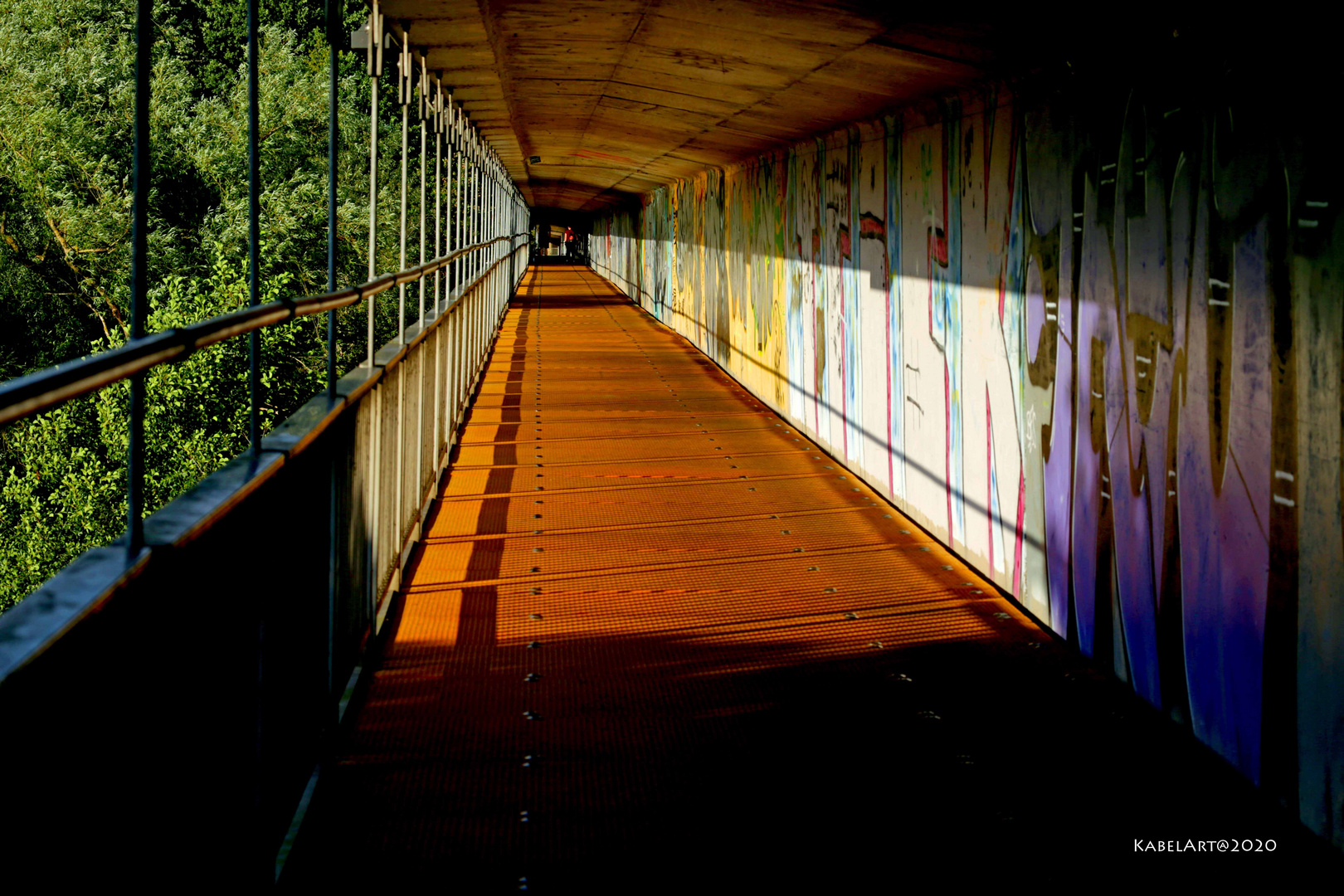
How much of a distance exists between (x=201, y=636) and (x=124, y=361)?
575 mm

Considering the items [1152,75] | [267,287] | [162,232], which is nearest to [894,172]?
[1152,75]

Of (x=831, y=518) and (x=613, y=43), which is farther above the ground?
(x=613, y=43)

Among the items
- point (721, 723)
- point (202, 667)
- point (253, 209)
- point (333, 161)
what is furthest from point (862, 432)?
point (202, 667)

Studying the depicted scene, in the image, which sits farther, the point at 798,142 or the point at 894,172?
the point at 798,142

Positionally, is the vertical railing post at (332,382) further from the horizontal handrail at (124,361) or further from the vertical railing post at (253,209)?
the horizontal handrail at (124,361)

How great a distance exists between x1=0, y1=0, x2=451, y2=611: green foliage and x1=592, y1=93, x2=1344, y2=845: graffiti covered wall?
21.0m

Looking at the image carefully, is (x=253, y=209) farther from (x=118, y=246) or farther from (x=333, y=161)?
(x=118, y=246)

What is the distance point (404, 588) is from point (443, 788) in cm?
201

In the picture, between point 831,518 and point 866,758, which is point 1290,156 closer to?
point 866,758

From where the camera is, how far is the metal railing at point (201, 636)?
152cm

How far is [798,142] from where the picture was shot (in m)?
9.83

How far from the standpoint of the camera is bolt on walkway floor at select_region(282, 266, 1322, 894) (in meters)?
3.23

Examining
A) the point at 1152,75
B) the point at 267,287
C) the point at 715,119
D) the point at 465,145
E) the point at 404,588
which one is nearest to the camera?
the point at 1152,75

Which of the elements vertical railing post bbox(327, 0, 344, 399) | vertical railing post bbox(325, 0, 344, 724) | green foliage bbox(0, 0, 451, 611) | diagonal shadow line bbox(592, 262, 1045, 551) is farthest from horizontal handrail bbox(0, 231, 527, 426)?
green foliage bbox(0, 0, 451, 611)
